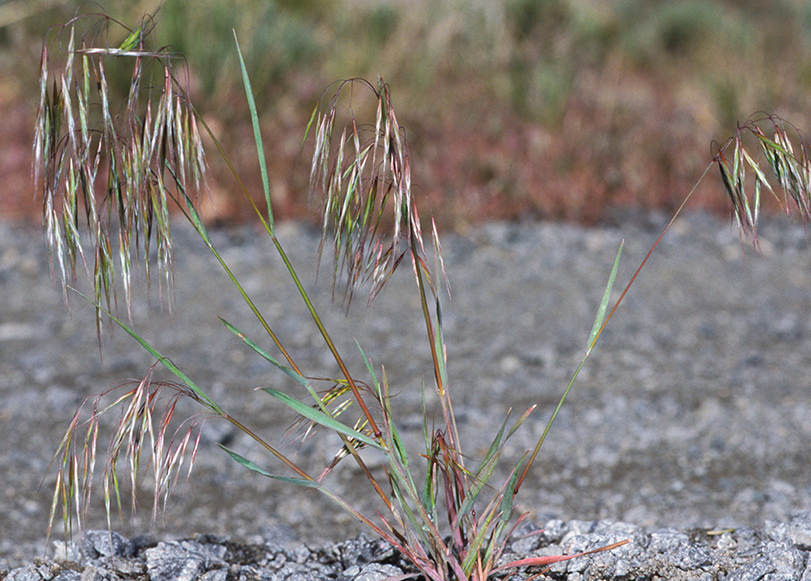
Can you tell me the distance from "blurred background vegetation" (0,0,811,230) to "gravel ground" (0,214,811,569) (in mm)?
388

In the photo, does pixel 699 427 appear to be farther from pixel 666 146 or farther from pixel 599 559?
pixel 666 146

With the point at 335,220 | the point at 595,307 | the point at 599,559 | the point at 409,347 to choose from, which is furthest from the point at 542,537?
the point at 595,307

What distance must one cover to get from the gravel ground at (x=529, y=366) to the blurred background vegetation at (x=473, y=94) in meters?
0.39

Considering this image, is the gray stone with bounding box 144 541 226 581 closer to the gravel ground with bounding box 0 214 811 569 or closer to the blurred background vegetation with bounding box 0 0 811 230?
the gravel ground with bounding box 0 214 811 569

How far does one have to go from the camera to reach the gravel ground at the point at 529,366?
2.52 metres

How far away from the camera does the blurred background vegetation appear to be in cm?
539

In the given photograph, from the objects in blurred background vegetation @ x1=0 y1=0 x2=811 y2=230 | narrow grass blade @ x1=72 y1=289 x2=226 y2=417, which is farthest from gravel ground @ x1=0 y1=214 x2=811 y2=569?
narrow grass blade @ x1=72 y1=289 x2=226 y2=417

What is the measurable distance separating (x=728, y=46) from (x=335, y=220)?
9707 mm

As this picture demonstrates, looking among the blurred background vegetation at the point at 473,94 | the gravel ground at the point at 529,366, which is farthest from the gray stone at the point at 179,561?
the blurred background vegetation at the point at 473,94

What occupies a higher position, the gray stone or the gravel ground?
the gray stone

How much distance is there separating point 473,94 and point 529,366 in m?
4.07

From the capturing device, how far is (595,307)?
407 centimetres

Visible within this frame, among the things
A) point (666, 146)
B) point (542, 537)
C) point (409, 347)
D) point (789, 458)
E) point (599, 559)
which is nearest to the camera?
point (599, 559)

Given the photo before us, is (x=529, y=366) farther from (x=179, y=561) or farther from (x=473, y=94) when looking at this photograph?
(x=473, y=94)
